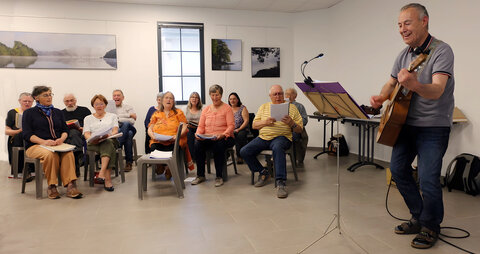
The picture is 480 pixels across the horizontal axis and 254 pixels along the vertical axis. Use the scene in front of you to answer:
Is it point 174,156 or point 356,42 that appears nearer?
point 174,156

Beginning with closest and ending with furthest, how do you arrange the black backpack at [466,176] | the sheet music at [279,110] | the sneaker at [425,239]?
the sneaker at [425,239]
the black backpack at [466,176]
the sheet music at [279,110]

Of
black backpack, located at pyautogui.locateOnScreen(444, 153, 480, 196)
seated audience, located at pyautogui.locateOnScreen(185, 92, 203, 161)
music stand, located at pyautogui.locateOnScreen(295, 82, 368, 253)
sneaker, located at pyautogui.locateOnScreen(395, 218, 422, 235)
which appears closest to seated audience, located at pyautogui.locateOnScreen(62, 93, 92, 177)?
seated audience, located at pyautogui.locateOnScreen(185, 92, 203, 161)

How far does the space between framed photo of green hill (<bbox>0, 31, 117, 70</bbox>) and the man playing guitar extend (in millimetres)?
5160

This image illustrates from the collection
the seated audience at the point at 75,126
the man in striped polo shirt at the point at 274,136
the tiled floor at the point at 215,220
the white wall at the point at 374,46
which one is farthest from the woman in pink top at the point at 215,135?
the white wall at the point at 374,46

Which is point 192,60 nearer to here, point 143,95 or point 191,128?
point 143,95

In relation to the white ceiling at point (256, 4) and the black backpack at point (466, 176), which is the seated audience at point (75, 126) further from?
the black backpack at point (466, 176)

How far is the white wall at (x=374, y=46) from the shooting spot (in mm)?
3936

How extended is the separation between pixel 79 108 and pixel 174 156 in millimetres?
2312

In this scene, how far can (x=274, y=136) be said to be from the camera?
3.95 m

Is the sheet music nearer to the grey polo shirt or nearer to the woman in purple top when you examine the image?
the woman in purple top

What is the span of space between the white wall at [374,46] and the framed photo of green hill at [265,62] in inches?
16.6

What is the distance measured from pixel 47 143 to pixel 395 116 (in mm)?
3418

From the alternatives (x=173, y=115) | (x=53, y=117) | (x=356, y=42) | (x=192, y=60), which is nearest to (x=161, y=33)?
(x=192, y=60)

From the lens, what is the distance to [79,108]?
5.12 m
